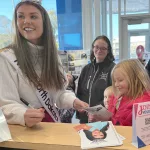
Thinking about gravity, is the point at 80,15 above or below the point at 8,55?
above

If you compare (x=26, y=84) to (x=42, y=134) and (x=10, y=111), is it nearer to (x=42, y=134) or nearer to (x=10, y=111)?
(x=10, y=111)

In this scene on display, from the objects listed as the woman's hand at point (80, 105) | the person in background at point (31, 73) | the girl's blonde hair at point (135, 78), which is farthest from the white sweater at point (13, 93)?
the girl's blonde hair at point (135, 78)

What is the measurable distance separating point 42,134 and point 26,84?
1.11 feet

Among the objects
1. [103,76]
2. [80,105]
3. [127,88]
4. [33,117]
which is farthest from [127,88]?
[103,76]

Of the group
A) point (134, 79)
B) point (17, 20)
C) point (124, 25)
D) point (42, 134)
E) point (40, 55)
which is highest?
point (124, 25)

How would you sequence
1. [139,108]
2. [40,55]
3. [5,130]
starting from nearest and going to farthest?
1. [139,108]
2. [5,130]
3. [40,55]

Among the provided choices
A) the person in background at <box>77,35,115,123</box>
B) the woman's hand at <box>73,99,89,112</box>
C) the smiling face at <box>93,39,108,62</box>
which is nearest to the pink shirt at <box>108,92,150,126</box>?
the woman's hand at <box>73,99,89,112</box>

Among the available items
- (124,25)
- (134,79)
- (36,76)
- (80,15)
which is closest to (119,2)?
(124,25)

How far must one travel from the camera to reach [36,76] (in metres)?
1.15

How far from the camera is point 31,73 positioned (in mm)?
1120

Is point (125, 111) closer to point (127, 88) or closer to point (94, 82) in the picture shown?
point (127, 88)

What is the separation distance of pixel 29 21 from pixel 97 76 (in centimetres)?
137

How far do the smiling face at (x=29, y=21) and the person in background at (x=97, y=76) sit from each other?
49.3 inches

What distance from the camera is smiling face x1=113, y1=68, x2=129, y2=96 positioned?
1.34 metres
